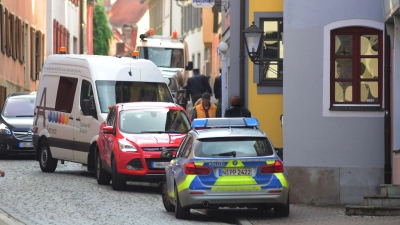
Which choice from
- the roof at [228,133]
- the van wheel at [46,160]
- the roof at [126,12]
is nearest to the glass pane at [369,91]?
the roof at [228,133]

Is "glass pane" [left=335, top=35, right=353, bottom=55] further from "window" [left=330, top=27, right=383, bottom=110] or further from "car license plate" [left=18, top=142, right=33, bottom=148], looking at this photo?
"car license plate" [left=18, top=142, right=33, bottom=148]

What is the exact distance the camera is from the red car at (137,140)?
20281mm

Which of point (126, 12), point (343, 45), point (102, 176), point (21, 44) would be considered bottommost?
point (102, 176)

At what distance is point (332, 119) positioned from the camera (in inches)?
822

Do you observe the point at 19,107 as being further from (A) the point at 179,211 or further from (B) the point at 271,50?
(A) the point at 179,211

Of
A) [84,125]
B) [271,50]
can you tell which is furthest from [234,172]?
[271,50]

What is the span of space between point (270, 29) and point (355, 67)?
5.68m

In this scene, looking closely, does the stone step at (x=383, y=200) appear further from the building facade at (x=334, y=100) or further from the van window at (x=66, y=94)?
the van window at (x=66, y=94)

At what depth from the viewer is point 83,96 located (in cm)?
2405

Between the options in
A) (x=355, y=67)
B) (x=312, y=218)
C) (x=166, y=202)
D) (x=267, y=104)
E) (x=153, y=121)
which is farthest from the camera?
(x=267, y=104)

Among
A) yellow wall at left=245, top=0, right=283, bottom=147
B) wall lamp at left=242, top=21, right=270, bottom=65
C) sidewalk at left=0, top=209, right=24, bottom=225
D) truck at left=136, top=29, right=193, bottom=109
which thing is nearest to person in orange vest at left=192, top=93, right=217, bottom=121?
yellow wall at left=245, top=0, right=283, bottom=147

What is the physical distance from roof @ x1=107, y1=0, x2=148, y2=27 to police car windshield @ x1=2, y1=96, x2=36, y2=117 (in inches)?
4562

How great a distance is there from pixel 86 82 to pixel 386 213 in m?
8.87

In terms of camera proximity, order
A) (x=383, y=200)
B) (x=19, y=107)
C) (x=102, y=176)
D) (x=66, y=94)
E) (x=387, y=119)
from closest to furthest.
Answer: (x=383, y=200)
(x=387, y=119)
(x=102, y=176)
(x=66, y=94)
(x=19, y=107)
